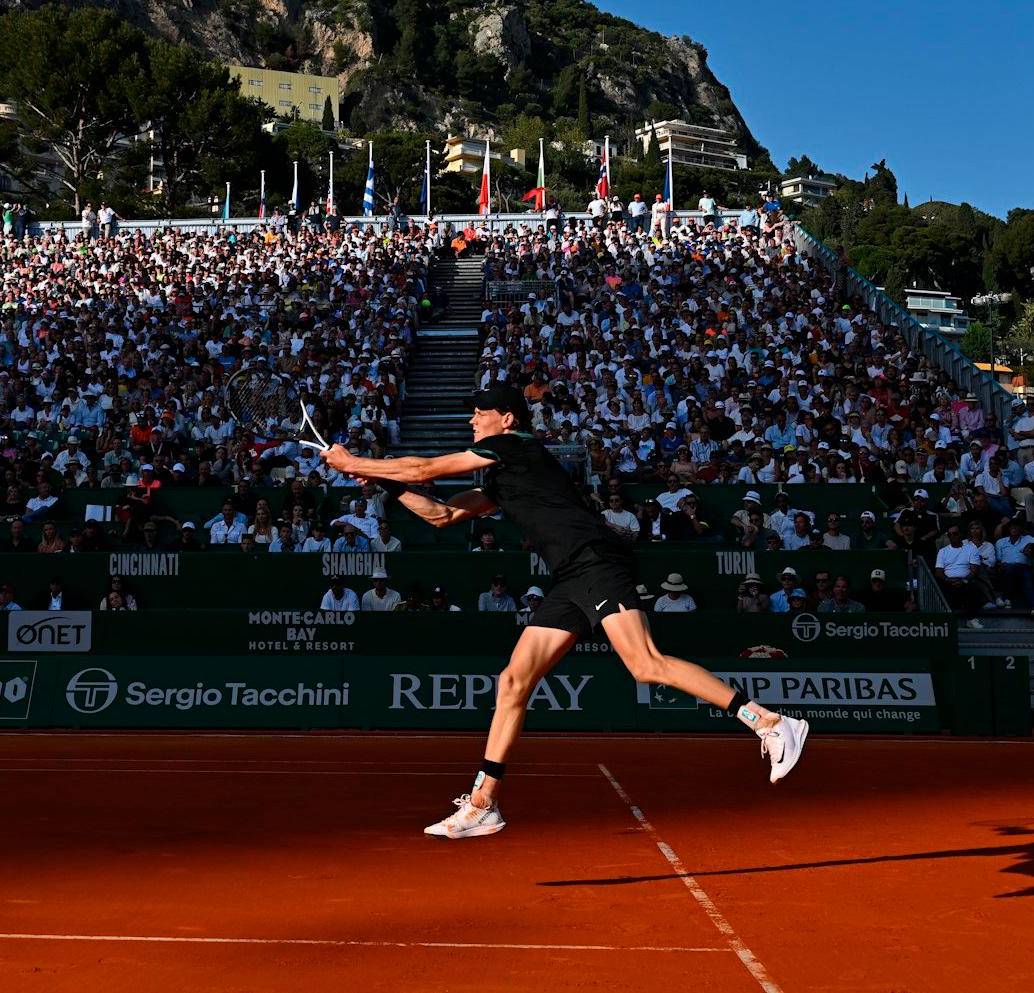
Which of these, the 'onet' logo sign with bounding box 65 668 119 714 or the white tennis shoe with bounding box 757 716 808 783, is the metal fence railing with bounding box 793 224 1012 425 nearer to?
the 'onet' logo sign with bounding box 65 668 119 714

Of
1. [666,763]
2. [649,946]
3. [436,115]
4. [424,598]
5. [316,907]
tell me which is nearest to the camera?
[649,946]

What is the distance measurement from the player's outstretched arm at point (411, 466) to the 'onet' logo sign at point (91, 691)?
9715 millimetres

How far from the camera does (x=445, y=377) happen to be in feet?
90.3

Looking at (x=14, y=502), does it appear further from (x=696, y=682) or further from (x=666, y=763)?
(x=696, y=682)

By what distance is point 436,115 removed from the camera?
182 metres

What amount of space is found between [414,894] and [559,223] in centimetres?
3333

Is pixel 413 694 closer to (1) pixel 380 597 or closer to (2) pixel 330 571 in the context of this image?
(1) pixel 380 597

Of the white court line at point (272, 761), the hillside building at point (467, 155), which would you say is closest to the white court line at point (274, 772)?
the white court line at point (272, 761)

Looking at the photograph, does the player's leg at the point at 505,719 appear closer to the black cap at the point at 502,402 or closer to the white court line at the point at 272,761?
the black cap at the point at 502,402

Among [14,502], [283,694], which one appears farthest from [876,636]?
[14,502]

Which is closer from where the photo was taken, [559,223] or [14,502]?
[14,502]

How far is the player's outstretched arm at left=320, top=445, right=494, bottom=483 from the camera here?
20.4 ft

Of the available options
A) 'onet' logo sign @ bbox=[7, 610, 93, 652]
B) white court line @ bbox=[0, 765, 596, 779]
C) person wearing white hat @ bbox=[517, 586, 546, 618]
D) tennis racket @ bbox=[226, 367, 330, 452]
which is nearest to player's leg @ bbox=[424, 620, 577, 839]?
white court line @ bbox=[0, 765, 596, 779]

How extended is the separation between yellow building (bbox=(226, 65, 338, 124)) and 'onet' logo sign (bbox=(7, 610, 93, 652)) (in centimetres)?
16467
